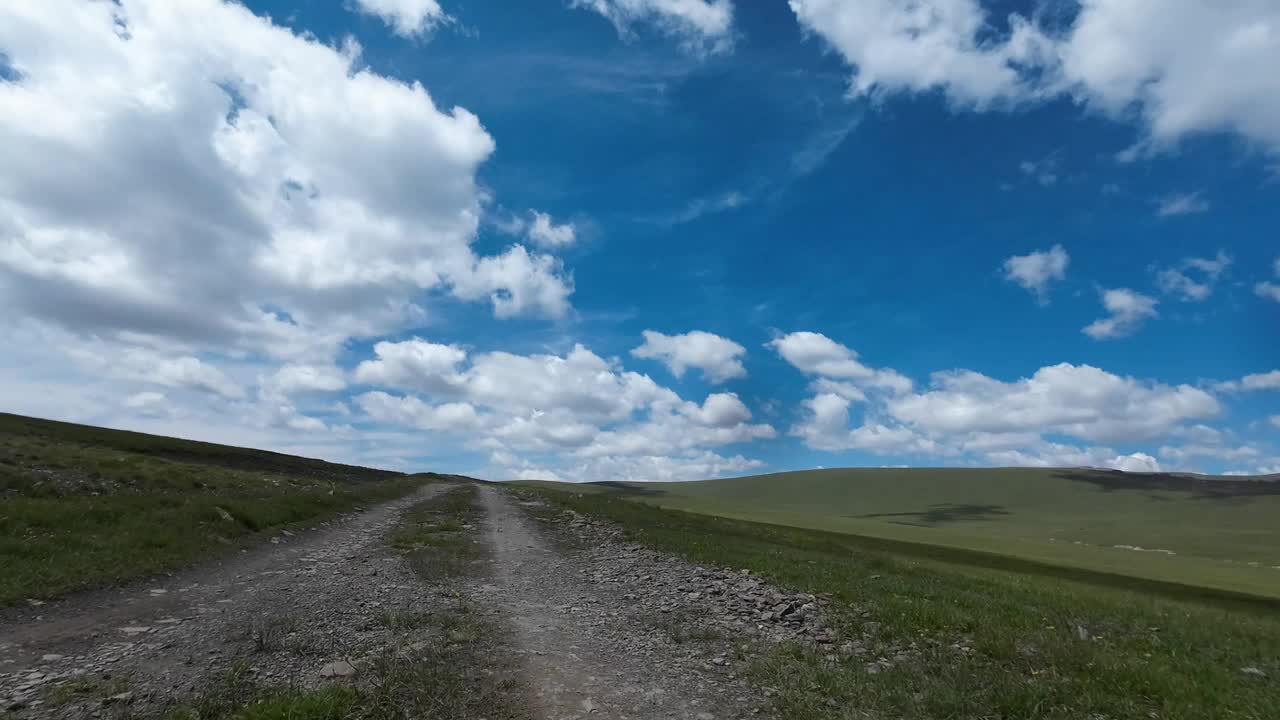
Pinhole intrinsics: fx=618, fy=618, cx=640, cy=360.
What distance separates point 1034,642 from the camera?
13.1 meters

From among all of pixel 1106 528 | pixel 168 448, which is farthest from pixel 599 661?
pixel 1106 528

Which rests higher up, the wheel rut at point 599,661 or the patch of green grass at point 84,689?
the patch of green grass at point 84,689

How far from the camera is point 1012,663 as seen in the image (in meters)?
11.9

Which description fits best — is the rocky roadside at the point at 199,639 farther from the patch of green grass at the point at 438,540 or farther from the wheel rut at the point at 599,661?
the wheel rut at the point at 599,661

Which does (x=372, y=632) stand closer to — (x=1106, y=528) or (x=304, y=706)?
(x=304, y=706)

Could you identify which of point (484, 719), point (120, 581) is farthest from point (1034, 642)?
point (120, 581)

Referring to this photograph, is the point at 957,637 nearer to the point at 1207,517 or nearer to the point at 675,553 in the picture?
the point at 675,553

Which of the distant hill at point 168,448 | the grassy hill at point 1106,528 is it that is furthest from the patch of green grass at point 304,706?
the distant hill at point 168,448

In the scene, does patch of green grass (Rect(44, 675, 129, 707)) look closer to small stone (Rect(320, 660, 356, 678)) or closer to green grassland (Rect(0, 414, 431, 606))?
small stone (Rect(320, 660, 356, 678))

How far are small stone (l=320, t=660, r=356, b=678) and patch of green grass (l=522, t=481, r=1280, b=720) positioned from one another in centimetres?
681

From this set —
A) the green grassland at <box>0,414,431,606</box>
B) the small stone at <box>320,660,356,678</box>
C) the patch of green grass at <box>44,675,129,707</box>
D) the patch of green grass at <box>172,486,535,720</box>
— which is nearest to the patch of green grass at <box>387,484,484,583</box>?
the green grassland at <box>0,414,431,606</box>

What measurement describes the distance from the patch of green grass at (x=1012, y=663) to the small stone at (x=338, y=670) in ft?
22.3

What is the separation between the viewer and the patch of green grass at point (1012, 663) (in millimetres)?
9586

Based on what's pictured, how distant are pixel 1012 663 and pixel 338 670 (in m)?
12.3
